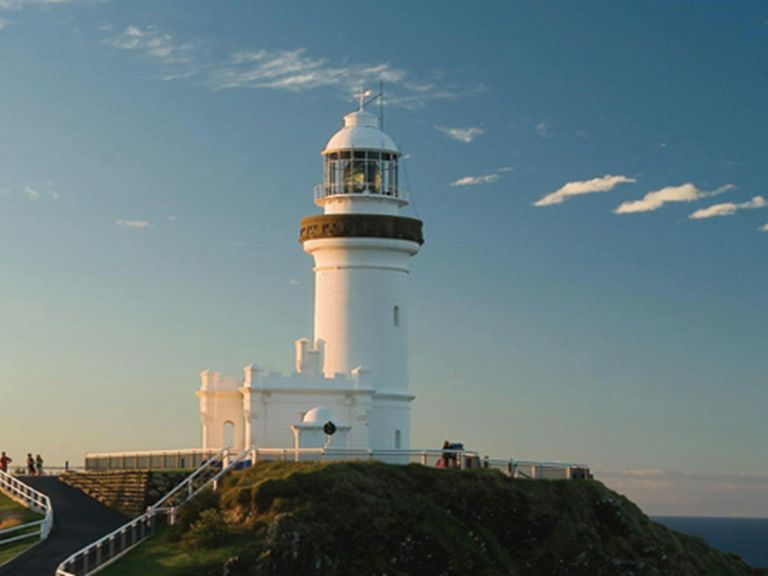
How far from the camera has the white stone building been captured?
191ft

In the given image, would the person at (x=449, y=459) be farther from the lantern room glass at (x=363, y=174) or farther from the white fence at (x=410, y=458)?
the lantern room glass at (x=363, y=174)

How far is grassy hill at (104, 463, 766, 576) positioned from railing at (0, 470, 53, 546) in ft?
15.2

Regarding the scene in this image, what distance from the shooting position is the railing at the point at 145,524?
41.0m

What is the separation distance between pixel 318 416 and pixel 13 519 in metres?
11.7

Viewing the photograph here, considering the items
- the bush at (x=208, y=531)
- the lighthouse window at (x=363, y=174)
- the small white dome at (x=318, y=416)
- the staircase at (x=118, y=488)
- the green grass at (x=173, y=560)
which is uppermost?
the lighthouse window at (x=363, y=174)

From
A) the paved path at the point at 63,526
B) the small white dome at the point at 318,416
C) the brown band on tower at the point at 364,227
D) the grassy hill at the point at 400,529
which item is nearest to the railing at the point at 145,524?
the grassy hill at the point at 400,529

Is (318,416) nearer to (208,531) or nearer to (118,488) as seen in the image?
(118,488)

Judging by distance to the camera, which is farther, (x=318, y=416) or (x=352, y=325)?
(x=352, y=325)

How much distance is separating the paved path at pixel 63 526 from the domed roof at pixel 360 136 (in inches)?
728

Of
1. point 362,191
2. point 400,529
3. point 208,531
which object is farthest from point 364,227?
point 208,531

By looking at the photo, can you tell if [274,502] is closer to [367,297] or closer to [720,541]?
[367,297]

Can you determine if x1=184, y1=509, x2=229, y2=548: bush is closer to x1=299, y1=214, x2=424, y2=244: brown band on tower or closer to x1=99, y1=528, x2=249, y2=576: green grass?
x1=99, y1=528, x2=249, y2=576: green grass

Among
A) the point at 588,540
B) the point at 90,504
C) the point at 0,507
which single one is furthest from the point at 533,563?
the point at 0,507

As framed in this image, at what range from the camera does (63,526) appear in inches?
1917
